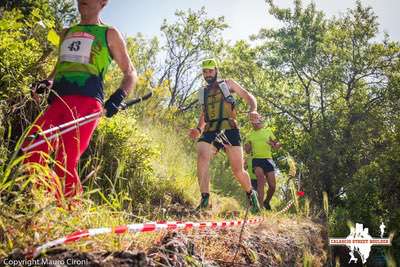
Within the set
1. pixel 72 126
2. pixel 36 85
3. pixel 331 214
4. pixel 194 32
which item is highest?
pixel 194 32

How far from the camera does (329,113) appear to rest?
14.7m

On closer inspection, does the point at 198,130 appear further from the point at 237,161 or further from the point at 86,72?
the point at 86,72

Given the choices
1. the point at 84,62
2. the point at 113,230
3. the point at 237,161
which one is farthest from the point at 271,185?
the point at 113,230

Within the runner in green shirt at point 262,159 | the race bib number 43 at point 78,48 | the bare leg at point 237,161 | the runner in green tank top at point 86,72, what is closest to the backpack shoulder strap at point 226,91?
the bare leg at point 237,161

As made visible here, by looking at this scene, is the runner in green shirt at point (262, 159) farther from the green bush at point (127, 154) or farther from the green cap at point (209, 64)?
the green bush at point (127, 154)

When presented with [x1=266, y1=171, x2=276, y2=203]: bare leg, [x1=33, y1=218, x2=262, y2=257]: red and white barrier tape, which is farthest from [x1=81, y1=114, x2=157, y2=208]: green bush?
[x1=266, y1=171, x2=276, y2=203]: bare leg

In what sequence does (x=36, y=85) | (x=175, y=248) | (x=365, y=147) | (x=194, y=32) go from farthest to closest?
(x=194, y=32), (x=365, y=147), (x=36, y=85), (x=175, y=248)

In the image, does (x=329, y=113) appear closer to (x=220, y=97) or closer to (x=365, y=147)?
(x=365, y=147)

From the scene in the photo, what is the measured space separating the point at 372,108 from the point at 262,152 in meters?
6.76

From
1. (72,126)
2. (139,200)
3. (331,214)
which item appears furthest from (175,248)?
(331,214)

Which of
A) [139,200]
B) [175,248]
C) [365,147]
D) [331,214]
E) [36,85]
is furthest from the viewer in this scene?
[365,147]

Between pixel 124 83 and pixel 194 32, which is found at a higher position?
pixel 194 32

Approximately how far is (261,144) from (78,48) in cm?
677

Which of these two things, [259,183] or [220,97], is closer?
[220,97]
